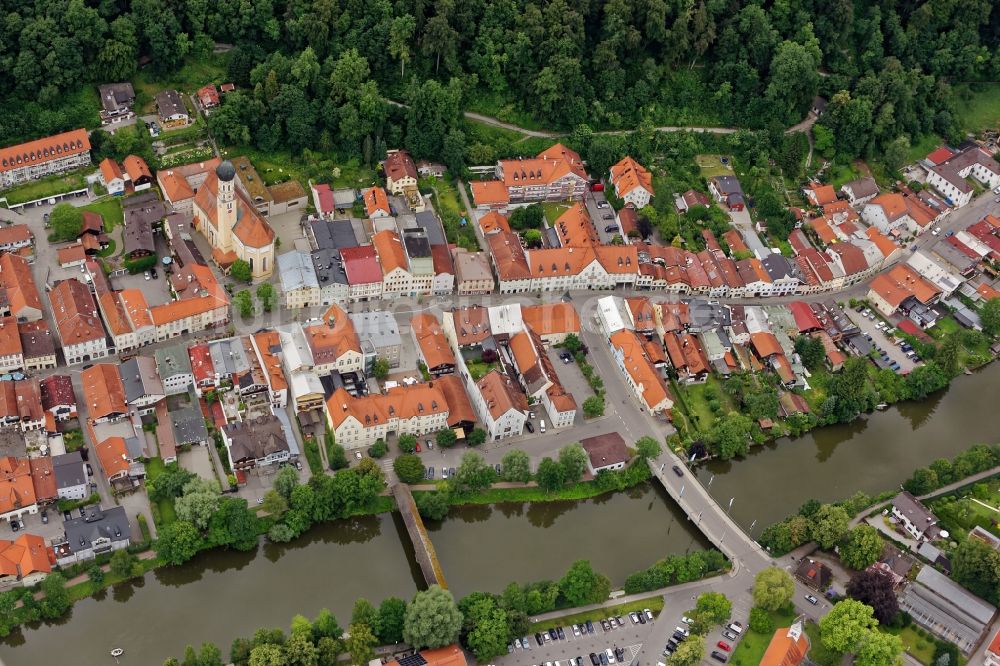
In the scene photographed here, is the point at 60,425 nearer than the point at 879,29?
Yes

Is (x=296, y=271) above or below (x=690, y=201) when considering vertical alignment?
below

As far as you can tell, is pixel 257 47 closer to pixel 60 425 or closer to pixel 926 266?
pixel 60 425

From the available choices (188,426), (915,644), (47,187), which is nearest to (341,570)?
(188,426)

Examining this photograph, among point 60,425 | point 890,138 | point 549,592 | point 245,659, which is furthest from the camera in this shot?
point 890,138

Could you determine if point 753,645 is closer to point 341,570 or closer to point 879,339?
point 341,570

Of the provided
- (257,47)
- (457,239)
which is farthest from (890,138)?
(257,47)

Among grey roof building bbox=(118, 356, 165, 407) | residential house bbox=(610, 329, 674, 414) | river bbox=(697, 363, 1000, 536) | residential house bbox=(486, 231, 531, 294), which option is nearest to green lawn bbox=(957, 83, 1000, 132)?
river bbox=(697, 363, 1000, 536)

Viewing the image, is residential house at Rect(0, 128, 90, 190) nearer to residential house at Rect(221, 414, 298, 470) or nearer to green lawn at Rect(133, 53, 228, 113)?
green lawn at Rect(133, 53, 228, 113)
